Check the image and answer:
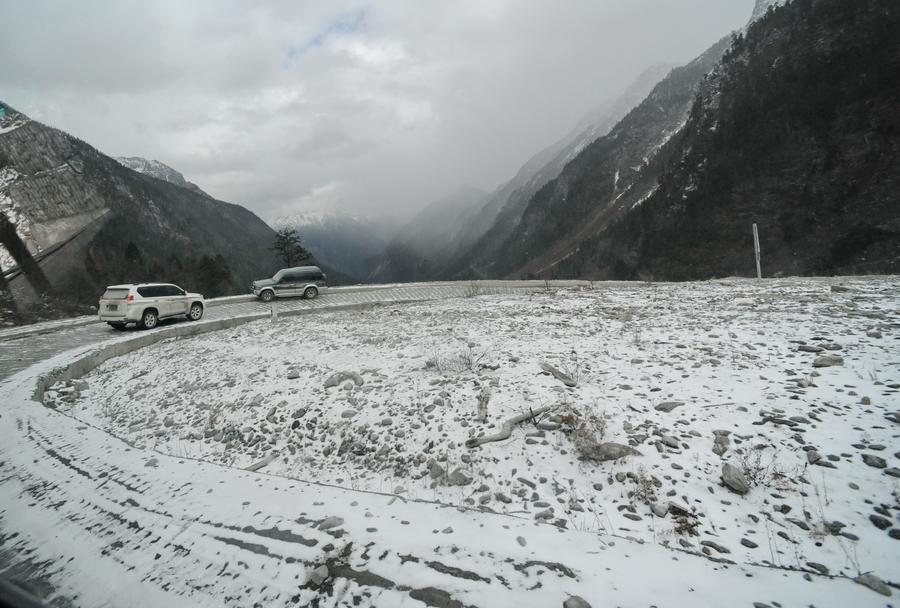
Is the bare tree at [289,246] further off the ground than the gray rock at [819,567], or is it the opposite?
the bare tree at [289,246]

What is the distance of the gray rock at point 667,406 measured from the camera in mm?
5719

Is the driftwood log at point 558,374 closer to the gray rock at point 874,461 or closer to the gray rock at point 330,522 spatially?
the gray rock at point 874,461

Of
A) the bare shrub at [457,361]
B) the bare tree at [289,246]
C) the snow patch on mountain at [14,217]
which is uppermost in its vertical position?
the snow patch on mountain at [14,217]

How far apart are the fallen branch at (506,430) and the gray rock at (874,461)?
3569mm

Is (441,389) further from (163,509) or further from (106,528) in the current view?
(106,528)

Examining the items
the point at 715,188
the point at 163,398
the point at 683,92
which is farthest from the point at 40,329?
the point at 683,92

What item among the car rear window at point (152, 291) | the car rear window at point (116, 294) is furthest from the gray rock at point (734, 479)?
the car rear window at point (116, 294)

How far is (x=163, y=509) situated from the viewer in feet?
13.9

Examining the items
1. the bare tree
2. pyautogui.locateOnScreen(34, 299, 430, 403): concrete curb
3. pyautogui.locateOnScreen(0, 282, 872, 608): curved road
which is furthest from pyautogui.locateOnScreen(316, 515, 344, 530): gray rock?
the bare tree

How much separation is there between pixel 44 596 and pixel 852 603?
631cm

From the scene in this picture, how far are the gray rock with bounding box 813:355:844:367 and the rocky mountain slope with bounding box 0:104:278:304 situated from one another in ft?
138

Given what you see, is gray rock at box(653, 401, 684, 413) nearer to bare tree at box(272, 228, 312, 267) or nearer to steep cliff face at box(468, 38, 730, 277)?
bare tree at box(272, 228, 312, 267)

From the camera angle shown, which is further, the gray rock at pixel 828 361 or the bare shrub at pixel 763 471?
the gray rock at pixel 828 361

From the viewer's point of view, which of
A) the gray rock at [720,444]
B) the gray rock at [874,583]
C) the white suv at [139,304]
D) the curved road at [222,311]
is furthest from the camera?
the white suv at [139,304]
